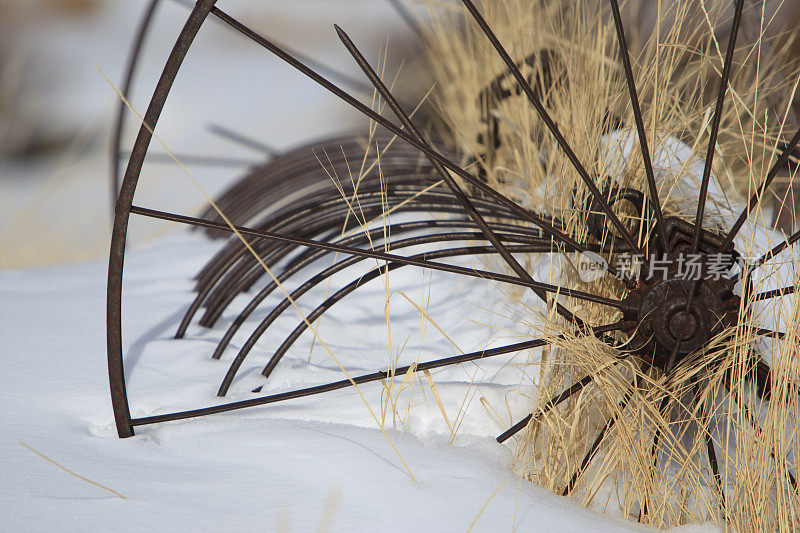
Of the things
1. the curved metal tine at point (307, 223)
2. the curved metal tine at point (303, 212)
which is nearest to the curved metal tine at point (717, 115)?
the curved metal tine at point (307, 223)

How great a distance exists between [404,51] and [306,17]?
4176mm

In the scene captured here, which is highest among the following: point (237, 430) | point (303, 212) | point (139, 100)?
point (139, 100)

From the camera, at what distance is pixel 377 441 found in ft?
3.46

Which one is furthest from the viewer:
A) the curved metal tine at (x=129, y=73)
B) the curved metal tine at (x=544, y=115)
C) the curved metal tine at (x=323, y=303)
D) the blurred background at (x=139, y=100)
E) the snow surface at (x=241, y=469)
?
the blurred background at (x=139, y=100)

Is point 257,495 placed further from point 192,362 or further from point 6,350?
point 6,350

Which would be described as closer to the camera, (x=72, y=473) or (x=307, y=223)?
(x=72, y=473)

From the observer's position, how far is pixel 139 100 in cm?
687

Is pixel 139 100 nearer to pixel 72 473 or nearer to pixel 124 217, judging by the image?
pixel 124 217

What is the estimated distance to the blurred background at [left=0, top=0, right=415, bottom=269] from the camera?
14.7 feet

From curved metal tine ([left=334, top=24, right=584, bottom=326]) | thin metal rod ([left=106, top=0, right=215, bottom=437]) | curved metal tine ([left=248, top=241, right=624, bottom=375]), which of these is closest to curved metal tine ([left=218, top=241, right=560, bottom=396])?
curved metal tine ([left=248, top=241, right=624, bottom=375])

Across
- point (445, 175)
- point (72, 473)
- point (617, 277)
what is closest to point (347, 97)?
point (445, 175)

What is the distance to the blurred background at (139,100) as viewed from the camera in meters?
4.48

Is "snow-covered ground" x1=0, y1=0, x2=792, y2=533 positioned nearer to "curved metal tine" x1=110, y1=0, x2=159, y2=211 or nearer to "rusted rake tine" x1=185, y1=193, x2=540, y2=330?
"rusted rake tine" x1=185, y1=193, x2=540, y2=330

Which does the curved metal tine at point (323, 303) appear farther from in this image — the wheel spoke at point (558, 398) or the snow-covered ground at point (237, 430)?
the wheel spoke at point (558, 398)
